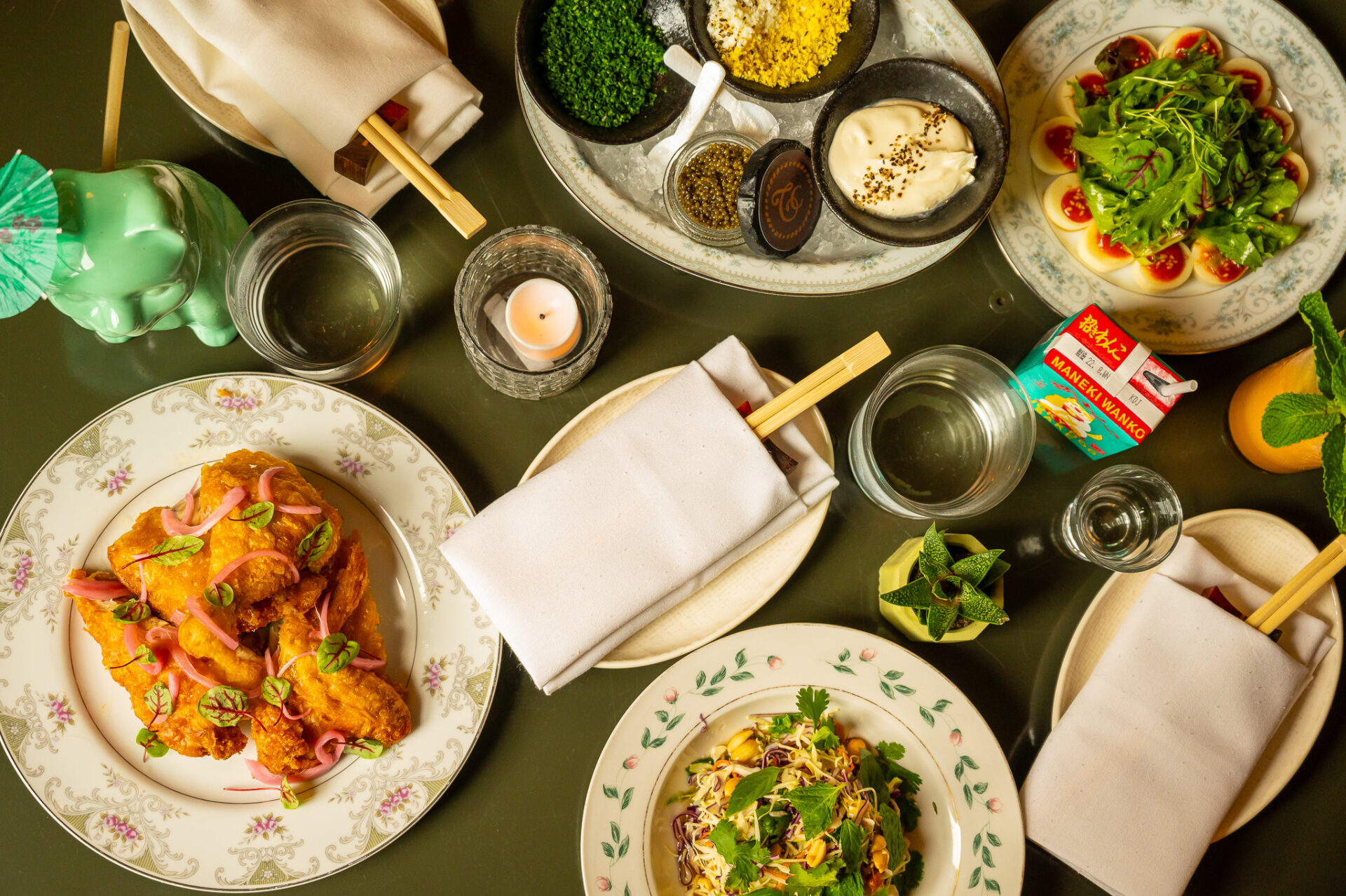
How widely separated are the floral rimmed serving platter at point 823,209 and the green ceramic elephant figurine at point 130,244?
661 mm

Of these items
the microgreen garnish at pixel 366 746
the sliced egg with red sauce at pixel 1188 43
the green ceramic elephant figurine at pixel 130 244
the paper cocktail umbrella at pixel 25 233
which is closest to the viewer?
the paper cocktail umbrella at pixel 25 233

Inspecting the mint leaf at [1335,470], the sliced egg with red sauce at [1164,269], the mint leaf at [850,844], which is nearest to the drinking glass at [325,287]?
the mint leaf at [850,844]

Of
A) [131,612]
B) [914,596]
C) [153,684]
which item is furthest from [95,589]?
[914,596]

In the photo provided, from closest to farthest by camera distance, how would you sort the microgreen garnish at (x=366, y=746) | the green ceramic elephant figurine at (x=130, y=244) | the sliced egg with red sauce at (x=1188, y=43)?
1. the green ceramic elephant figurine at (x=130, y=244)
2. the microgreen garnish at (x=366, y=746)
3. the sliced egg with red sauce at (x=1188, y=43)

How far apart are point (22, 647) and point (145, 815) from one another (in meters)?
0.40

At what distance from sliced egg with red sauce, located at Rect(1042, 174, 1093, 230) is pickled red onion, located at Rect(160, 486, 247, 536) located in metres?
1.72

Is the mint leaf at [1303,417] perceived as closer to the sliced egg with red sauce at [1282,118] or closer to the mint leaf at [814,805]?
the sliced egg with red sauce at [1282,118]

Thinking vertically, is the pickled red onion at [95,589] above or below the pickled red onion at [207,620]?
above

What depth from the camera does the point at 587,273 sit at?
63.9 inches

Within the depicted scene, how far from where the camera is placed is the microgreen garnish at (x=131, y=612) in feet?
4.64

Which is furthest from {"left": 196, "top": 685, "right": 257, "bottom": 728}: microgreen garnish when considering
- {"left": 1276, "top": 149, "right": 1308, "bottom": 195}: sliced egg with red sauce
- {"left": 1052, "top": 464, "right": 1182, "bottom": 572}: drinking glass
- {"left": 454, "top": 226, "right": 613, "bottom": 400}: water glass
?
{"left": 1276, "top": 149, "right": 1308, "bottom": 195}: sliced egg with red sauce

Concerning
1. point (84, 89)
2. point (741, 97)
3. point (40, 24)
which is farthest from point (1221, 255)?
point (40, 24)

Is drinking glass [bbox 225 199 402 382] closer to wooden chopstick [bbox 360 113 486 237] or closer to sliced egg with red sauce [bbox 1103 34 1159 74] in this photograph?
wooden chopstick [bbox 360 113 486 237]

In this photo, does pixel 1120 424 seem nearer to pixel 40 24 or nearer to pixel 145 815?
pixel 145 815
